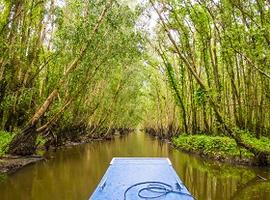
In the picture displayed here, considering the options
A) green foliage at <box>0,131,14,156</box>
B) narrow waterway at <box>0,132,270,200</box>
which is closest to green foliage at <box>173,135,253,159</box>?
narrow waterway at <box>0,132,270,200</box>

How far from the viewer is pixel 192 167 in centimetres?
1977

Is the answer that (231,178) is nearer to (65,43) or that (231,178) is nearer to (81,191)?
(81,191)

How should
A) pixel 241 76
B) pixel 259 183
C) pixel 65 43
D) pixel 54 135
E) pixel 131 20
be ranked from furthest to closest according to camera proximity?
pixel 54 135, pixel 241 76, pixel 131 20, pixel 65 43, pixel 259 183

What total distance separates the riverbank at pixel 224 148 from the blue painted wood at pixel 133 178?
815 centimetres

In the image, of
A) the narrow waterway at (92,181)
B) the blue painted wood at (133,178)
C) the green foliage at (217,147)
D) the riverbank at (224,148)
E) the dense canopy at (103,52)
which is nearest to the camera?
the blue painted wood at (133,178)

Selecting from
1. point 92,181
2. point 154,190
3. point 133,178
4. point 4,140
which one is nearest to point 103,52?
point 4,140

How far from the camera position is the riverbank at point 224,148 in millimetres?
19844

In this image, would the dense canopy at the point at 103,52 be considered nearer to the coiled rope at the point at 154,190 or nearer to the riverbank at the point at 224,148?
the riverbank at the point at 224,148

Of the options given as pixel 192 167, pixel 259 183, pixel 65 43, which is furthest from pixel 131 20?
pixel 259 183

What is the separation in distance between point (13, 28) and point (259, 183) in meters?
12.0

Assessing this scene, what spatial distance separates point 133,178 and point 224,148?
44.2ft

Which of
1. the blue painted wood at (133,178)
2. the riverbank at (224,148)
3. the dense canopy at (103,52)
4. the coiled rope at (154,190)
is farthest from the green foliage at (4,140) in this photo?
the riverbank at (224,148)

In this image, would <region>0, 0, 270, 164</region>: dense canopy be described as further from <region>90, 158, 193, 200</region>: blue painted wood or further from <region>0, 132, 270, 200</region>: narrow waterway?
<region>90, 158, 193, 200</region>: blue painted wood

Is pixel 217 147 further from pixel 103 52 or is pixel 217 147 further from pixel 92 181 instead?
pixel 92 181
